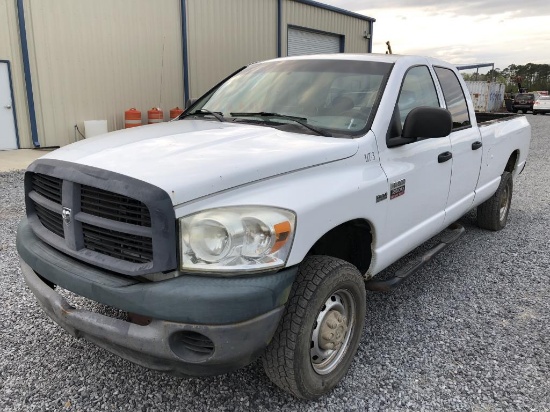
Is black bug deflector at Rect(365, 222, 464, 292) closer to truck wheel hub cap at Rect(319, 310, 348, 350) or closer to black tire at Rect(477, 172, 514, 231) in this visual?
truck wheel hub cap at Rect(319, 310, 348, 350)

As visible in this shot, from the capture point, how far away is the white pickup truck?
2.10 metres

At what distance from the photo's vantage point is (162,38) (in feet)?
44.7

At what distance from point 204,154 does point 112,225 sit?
57cm

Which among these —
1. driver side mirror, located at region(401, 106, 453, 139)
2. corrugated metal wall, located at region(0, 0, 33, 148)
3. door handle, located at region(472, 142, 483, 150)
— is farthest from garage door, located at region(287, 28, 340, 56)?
driver side mirror, located at region(401, 106, 453, 139)

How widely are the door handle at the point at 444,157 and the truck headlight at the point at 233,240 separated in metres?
1.92

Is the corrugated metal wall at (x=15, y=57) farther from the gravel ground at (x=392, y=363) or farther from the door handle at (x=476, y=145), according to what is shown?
the door handle at (x=476, y=145)

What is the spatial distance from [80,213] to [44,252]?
17.5 inches

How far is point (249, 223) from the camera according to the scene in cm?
217

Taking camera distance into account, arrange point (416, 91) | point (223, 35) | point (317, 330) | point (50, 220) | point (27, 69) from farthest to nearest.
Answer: point (223, 35) → point (27, 69) → point (416, 91) → point (50, 220) → point (317, 330)

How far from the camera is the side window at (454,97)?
4168 millimetres

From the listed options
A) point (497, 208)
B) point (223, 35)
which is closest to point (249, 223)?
point (497, 208)

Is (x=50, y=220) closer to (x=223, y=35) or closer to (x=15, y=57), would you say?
(x=15, y=57)

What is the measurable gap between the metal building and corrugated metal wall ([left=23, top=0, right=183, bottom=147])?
0.02 meters

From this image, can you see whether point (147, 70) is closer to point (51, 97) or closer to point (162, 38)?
point (162, 38)
